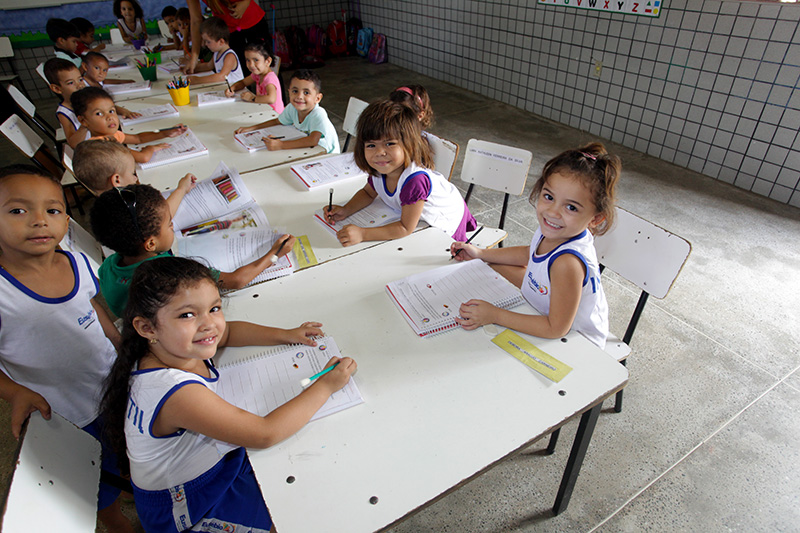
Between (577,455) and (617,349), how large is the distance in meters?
0.39

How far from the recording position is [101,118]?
7.30 feet

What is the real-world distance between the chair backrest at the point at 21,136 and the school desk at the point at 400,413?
1.80m

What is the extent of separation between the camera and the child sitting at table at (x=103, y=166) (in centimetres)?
170

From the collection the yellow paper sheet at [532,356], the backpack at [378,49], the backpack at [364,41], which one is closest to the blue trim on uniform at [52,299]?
the yellow paper sheet at [532,356]

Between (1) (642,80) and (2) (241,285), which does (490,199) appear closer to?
(1) (642,80)

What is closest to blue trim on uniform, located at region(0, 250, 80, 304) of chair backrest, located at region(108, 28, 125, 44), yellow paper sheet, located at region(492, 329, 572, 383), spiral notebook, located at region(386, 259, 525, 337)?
spiral notebook, located at region(386, 259, 525, 337)

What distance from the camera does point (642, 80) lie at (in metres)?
3.58

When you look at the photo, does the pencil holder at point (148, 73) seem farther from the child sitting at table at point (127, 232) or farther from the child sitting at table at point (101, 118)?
the child sitting at table at point (127, 232)

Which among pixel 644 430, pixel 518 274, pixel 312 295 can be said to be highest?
pixel 312 295

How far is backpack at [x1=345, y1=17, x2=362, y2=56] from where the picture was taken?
22.6 ft

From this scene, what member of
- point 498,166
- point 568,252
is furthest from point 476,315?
point 498,166

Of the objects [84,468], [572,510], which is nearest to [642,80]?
[572,510]

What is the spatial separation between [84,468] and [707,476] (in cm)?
181

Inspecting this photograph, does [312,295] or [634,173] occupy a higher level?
[312,295]
